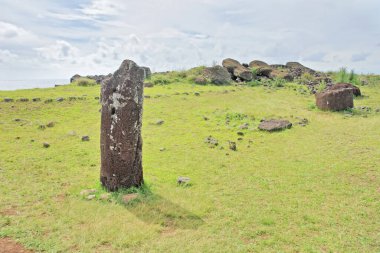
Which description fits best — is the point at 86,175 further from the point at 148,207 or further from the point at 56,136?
the point at 56,136

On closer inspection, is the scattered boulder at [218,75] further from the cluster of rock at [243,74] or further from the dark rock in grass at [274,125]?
the dark rock in grass at [274,125]

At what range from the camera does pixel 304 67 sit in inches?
1745

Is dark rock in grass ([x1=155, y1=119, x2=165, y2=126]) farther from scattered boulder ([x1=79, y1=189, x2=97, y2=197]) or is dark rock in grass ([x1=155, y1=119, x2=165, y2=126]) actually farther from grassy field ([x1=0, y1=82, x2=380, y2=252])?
scattered boulder ([x1=79, y1=189, x2=97, y2=197])

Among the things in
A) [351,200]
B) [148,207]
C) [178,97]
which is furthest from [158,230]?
[178,97]

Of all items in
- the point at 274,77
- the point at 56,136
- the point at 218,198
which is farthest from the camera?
the point at 274,77

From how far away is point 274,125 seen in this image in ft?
54.5

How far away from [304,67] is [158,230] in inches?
1609

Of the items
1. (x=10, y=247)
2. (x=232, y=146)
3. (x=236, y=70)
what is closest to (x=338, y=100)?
(x=232, y=146)

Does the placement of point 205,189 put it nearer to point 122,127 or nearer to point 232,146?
point 122,127

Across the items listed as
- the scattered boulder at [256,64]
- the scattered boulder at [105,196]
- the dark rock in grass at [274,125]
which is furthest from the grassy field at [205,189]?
the scattered boulder at [256,64]

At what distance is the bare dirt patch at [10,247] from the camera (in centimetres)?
657

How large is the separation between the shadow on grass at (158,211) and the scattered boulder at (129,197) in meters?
0.06

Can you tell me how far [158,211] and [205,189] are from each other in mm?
1886

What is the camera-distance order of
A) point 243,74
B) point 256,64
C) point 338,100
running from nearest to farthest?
point 338,100, point 243,74, point 256,64
